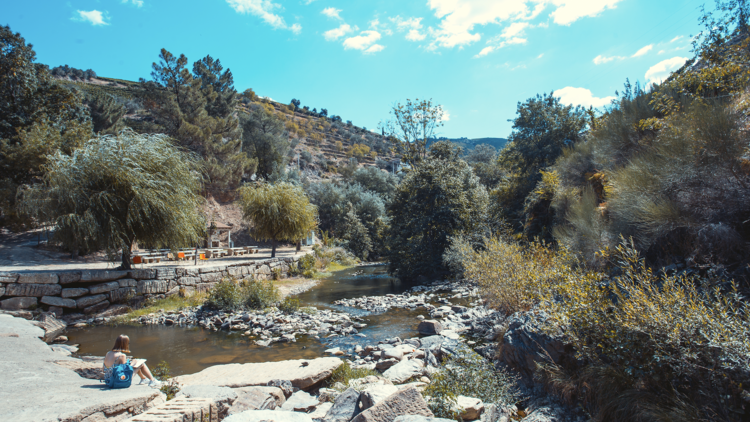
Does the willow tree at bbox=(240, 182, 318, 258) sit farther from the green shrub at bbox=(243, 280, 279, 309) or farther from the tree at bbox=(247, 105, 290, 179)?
the tree at bbox=(247, 105, 290, 179)

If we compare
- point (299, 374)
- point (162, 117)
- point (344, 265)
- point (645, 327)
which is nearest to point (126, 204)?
point (299, 374)

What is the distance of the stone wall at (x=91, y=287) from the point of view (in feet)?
31.0

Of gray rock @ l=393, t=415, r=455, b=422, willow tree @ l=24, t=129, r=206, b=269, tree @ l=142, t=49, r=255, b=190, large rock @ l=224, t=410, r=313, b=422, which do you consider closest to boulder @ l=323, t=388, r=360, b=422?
large rock @ l=224, t=410, r=313, b=422

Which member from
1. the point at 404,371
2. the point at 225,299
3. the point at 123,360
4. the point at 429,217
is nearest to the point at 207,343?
the point at 225,299

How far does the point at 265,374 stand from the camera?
564 centimetres

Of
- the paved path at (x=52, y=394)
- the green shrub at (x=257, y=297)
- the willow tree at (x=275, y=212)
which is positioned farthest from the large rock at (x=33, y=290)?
the willow tree at (x=275, y=212)

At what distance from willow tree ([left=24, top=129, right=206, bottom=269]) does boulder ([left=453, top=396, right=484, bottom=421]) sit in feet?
35.7

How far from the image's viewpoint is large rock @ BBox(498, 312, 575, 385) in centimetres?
466

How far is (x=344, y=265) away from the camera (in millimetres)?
29328

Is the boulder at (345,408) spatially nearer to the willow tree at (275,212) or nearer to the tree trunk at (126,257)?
the tree trunk at (126,257)

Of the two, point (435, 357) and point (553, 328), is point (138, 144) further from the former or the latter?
point (553, 328)

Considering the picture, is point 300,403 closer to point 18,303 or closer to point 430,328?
point 430,328

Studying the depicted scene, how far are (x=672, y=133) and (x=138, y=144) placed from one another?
14.4 meters

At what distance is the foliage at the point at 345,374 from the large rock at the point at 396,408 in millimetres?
2092
